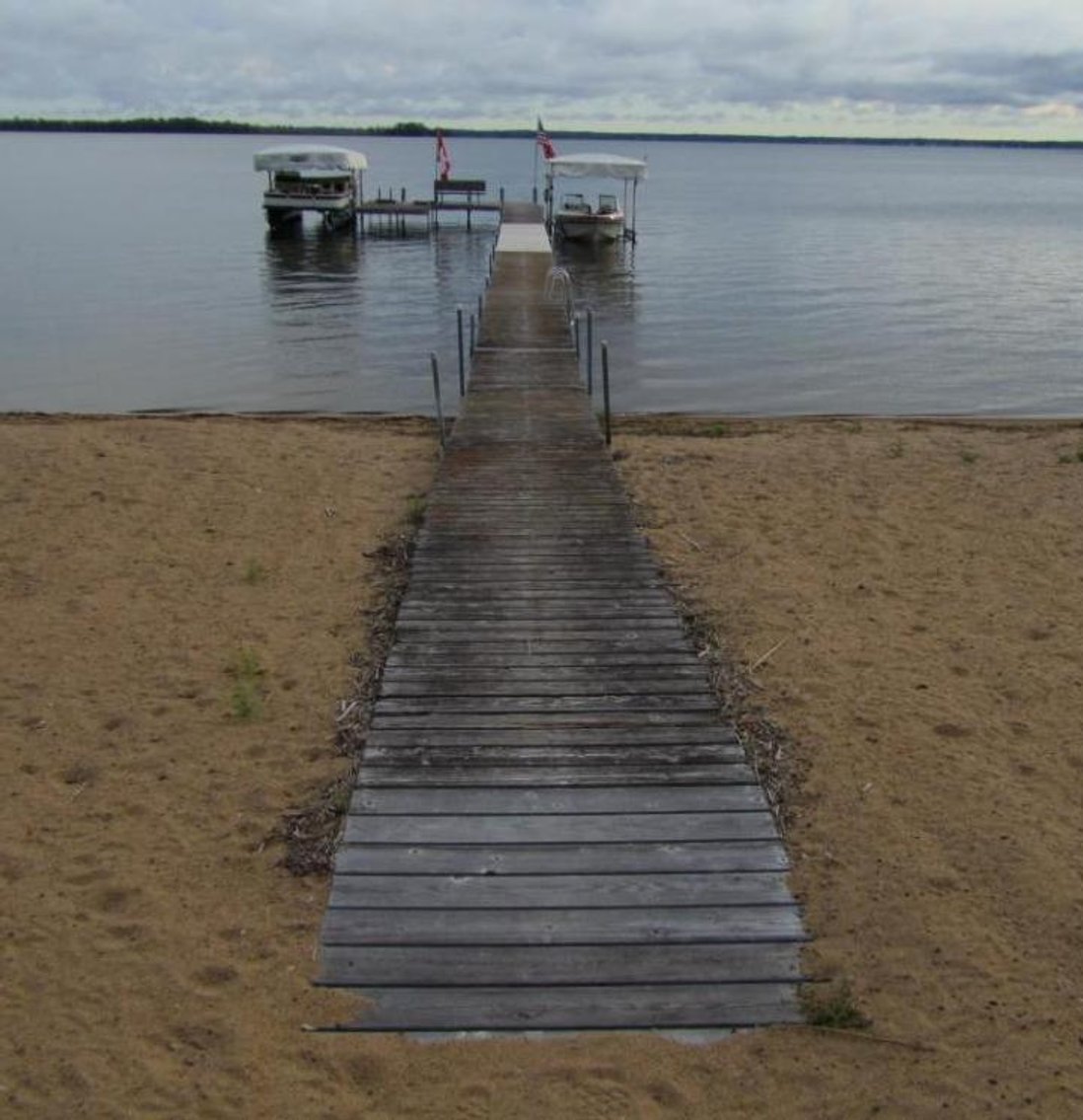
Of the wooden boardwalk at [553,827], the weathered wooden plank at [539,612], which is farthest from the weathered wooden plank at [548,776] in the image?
the weathered wooden plank at [539,612]

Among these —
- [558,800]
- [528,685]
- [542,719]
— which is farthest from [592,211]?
[558,800]

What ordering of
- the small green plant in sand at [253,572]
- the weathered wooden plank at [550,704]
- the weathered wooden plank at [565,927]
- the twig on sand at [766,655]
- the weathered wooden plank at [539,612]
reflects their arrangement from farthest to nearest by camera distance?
the small green plant in sand at [253,572] < the weathered wooden plank at [539,612] < the twig on sand at [766,655] < the weathered wooden plank at [550,704] < the weathered wooden plank at [565,927]

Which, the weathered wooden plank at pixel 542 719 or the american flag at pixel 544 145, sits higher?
the american flag at pixel 544 145

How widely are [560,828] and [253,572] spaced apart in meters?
4.57

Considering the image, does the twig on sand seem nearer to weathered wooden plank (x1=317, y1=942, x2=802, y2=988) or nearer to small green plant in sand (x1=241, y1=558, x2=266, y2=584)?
weathered wooden plank (x1=317, y1=942, x2=802, y2=988)

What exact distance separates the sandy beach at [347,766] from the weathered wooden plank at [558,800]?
1.16 ft

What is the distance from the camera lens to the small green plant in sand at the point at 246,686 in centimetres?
643

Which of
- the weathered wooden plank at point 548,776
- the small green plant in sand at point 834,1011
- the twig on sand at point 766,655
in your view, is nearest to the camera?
the small green plant in sand at point 834,1011

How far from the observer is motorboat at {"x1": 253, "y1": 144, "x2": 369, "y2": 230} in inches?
1647

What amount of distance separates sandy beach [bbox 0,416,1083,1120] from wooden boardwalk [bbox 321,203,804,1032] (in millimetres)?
177

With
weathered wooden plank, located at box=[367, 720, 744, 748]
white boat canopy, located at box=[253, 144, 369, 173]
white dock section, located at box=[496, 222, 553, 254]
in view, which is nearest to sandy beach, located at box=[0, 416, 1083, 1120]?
weathered wooden plank, located at box=[367, 720, 744, 748]

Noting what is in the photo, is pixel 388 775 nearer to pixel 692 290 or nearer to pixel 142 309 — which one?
pixel 142 309

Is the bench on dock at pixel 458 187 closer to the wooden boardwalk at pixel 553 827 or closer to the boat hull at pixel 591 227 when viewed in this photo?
the boat hull at pixel 591 227

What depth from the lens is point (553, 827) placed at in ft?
16.4
